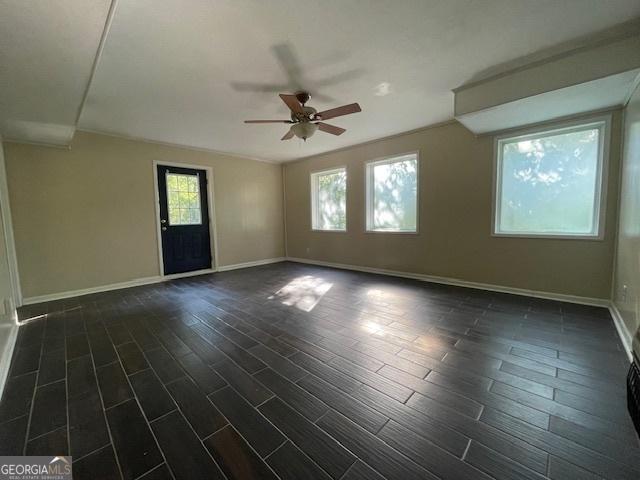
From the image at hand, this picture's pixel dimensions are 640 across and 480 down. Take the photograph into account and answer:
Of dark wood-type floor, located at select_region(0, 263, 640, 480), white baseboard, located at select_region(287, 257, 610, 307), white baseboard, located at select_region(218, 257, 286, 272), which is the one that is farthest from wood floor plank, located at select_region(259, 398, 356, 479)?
white baseboard, located at select_region(218, 257, 286, 272)

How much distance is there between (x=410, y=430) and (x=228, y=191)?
17.5ft

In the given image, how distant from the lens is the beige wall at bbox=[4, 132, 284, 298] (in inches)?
139

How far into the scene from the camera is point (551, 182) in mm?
3283

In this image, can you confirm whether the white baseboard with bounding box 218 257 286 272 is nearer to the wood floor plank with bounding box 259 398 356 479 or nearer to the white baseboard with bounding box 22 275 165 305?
the white baseboard with bounding box 22 275 165 305

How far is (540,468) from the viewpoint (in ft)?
3.66

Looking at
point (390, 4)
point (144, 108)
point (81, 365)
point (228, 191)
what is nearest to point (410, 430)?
point (81, 365)

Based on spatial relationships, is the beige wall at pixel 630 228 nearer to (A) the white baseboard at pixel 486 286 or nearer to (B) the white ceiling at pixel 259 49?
(A) the white baseboard at pixel 486 286

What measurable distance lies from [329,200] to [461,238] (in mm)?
2906

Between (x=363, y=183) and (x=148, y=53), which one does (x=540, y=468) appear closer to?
(x=148, y=53)

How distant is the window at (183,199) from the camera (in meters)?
4.85

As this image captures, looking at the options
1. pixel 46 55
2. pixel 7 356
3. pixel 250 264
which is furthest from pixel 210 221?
pixel 46 55

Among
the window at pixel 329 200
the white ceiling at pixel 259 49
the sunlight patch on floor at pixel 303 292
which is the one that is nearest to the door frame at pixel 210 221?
the white ceiling at pixel 259 49

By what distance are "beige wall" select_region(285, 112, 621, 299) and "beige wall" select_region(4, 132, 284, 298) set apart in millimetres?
3179

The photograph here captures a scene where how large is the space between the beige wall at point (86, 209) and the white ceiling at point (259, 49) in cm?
104
